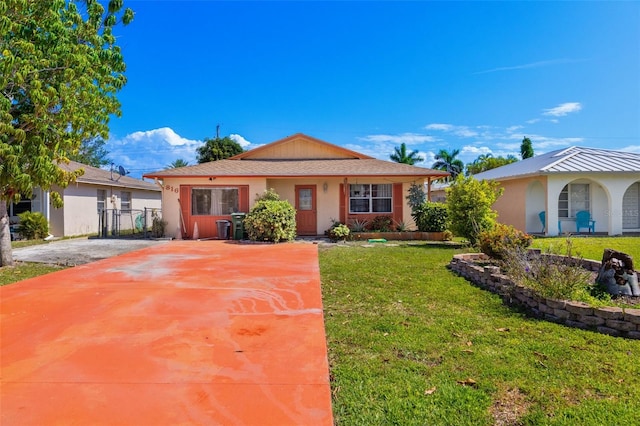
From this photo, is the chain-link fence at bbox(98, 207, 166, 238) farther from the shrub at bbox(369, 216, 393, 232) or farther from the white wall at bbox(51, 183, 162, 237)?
the shrub at bbox(369, 216, 393, 232)

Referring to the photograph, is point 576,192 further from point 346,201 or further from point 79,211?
point 79,211

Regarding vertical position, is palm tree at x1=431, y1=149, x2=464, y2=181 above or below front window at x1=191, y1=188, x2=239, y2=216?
above

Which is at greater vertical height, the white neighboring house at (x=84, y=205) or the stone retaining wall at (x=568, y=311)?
the white neighboring house at (x=84, y=205)

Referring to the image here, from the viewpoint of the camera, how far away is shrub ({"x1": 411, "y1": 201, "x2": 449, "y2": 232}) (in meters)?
14.8

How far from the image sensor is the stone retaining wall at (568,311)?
4098mm

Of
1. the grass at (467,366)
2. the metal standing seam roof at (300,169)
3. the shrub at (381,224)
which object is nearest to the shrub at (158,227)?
the metal standing seam roof at (300,169)

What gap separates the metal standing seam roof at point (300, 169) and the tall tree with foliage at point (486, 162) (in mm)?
22880

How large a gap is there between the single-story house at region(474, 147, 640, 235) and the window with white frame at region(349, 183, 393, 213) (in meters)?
5.65

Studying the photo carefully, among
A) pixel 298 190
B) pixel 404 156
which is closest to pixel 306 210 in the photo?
pixel 298 190

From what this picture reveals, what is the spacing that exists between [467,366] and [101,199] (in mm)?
20261

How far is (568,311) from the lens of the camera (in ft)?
14.9

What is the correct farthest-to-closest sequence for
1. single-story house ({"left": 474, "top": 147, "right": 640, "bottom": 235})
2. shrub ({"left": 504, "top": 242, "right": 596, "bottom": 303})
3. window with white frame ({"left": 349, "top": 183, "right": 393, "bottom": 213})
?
window with white frame ({"left": 349, "top": 183, "right": 393, "bottom": 213})
single-story house ({"left": 474, "top": 147, "right": 640, "bottom": 235})
shrub ({"left": 504, "top": 242, "right": 596, "bottom": 303})

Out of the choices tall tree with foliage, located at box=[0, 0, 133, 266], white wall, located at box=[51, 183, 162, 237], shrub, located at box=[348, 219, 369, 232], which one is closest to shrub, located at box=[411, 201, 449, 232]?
shrub, located at box=[348, 219, 369, 232]

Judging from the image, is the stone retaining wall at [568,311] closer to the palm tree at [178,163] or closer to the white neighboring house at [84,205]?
the white neighboring house at [84,205]
